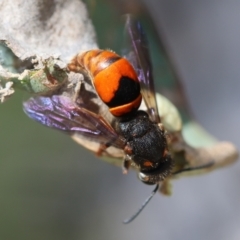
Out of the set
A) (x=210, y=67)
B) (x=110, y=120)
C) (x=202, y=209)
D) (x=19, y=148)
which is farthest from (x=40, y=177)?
(x=110, y=120)

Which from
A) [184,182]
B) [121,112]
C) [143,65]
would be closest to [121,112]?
[121,112]

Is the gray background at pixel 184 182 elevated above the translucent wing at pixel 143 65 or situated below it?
below

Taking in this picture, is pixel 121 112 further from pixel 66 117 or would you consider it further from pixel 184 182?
pixel 184 182

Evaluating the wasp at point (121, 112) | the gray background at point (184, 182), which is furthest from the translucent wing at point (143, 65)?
the gray background at point (184, 182)

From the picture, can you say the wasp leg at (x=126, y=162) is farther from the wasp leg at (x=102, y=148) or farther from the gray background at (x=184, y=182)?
the gray background at (x=184, y=182)

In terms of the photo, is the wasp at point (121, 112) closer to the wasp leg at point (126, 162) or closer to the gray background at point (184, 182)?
the wasp leg at point (126, 162)

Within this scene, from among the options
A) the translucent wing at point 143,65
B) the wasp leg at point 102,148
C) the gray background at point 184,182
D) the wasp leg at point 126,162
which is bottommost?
the gray background at point 184,182

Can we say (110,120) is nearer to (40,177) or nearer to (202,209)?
(40,177)

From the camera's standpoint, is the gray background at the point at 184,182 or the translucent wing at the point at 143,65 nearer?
the translucent wing at the point at 143,65
